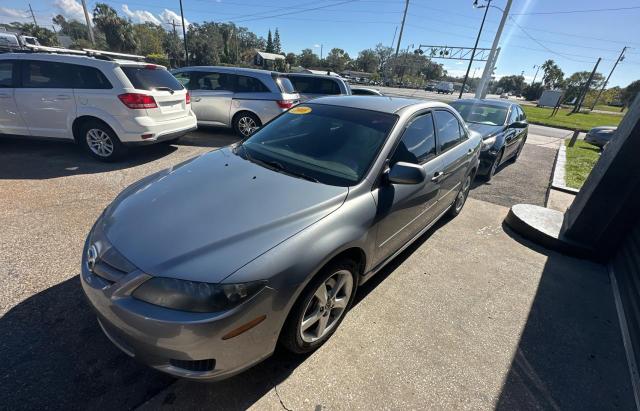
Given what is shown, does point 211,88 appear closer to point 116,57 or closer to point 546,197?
point 116,57

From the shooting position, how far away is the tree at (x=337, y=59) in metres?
91.1

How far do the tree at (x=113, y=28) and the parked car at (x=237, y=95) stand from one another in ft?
209

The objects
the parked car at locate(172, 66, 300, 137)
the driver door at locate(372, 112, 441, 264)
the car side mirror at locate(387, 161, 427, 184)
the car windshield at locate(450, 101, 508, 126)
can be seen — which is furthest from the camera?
the parked car at locate(172, 66, 300, 137)

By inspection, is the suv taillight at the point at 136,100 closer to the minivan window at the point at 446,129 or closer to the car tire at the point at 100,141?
the car tire at the point at 100,141

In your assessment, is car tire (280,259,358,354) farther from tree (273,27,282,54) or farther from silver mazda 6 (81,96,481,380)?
tree (273,27,282,54)

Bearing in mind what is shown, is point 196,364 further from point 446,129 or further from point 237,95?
point 237,95

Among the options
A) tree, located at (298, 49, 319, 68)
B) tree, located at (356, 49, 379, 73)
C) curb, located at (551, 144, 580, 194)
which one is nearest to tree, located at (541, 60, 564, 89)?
tree, located at (356, 49, 379, 73)

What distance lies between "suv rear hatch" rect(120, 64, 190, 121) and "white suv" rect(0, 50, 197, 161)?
0.02 meters

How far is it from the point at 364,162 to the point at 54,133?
5792mm

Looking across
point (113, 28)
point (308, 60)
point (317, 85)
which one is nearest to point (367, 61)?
point (308, 60)

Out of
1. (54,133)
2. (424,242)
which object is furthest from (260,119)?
(424,242)

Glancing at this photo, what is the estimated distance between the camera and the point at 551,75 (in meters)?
67.4

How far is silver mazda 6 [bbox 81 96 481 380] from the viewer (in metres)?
1.47

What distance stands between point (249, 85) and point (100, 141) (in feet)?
11.7
